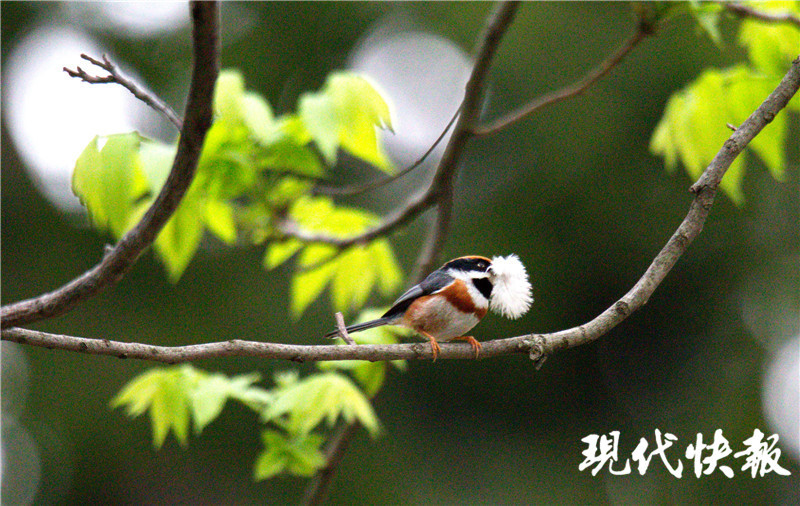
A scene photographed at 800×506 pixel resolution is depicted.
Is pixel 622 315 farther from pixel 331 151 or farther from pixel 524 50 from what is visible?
pixel 524 50

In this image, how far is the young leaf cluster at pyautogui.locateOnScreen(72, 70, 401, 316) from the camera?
1.35 metres

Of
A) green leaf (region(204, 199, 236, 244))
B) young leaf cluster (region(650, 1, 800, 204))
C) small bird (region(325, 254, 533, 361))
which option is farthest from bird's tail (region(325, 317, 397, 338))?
young leaf cluster (region(650, 1, 800, 204))

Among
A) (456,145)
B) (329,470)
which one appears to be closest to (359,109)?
(456,145)

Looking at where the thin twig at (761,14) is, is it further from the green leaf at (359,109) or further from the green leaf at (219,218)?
the green leaf at (219,218)

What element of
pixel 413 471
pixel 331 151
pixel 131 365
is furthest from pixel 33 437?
pixel 331 151

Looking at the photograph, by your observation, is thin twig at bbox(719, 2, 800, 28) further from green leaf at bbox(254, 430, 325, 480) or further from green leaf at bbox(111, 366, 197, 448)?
green leaf at bbox(111, 366, 197, 448)

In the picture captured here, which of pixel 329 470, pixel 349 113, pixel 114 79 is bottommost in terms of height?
pixel 329 470

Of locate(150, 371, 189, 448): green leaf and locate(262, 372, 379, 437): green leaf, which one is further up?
locate(262, 372, 379, 437): green leaf

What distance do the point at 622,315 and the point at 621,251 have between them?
394cm

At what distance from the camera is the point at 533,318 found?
4988 mm

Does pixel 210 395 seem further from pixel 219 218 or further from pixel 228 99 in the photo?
pixel 228 99

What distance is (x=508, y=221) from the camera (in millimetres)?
5219

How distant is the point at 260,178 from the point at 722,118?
4.68 ft

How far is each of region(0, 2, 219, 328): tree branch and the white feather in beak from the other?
69 centimetres
